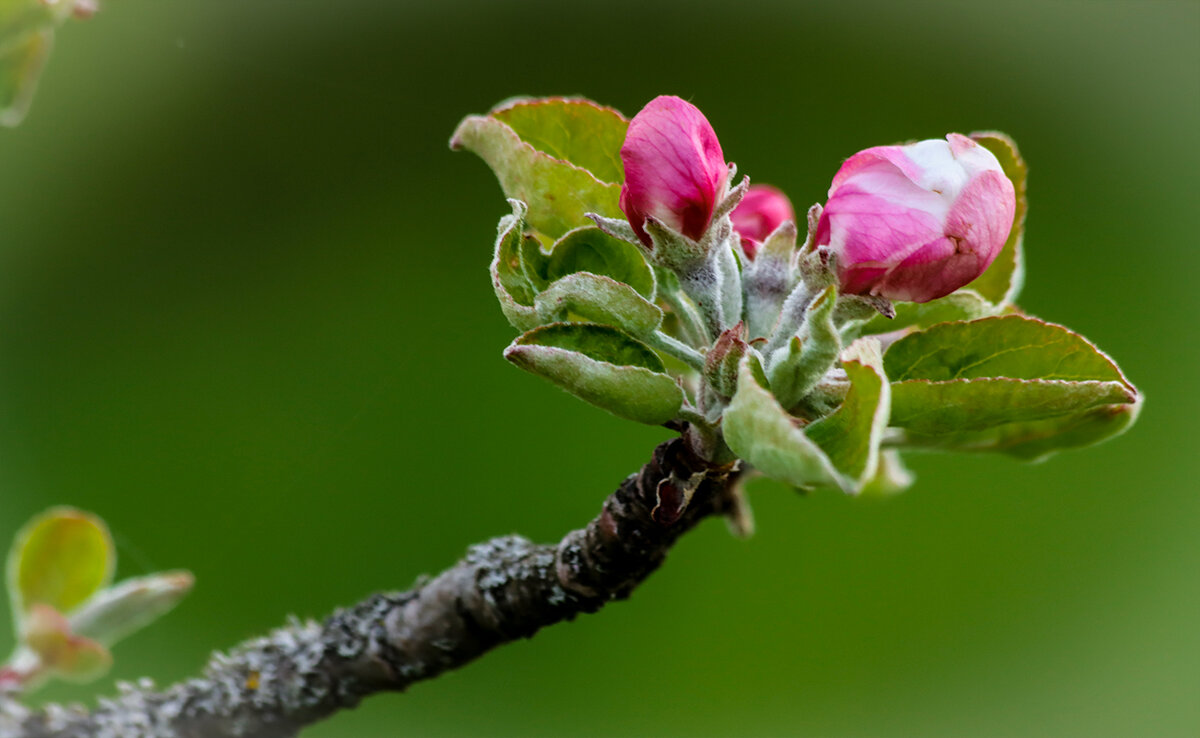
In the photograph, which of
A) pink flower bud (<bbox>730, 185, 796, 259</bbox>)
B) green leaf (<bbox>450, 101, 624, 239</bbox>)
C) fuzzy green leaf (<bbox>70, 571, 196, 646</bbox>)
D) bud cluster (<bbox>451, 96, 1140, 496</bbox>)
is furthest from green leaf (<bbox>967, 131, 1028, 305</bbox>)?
fuzzy green leaf (<bbox>70, 571, 196, 646</bbox>)

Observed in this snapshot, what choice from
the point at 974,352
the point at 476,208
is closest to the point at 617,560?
the point at 974,352

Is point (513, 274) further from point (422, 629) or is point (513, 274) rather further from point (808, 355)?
point (422, 629)

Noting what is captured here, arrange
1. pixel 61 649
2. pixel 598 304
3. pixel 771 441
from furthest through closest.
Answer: pixel 61 649
pixel 598 304
pixel 771 441

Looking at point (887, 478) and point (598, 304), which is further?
point (887, 478)

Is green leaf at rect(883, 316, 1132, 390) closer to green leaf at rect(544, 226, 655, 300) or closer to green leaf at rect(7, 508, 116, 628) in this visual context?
green leaf at rect(544, 226, 655, 300)

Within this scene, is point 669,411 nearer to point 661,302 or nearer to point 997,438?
point 661,302

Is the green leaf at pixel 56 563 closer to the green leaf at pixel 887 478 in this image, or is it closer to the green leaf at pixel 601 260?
the green leaf at pixel 601 260

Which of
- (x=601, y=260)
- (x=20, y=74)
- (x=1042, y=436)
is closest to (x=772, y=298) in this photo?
(x=601, y=260)
